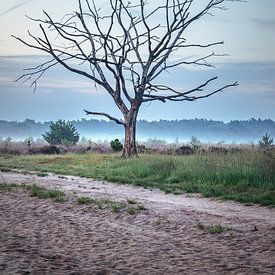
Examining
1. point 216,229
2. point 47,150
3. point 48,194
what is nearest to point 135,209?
point 216,229

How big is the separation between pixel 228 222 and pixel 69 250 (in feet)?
10.4

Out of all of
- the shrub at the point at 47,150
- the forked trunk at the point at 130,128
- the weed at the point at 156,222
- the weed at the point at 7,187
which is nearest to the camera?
the weed at the point at 156,222

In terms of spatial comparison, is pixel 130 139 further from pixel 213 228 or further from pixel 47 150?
pixel 213 228

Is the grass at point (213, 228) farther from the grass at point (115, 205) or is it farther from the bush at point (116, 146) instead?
the bush at point (116, 146)

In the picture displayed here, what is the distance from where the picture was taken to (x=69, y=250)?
686 cm

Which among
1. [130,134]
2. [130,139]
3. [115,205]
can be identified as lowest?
[115,205]

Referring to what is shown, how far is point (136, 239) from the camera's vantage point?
748 centimetres

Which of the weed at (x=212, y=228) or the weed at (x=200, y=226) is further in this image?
the weed at (x=200, y=226)

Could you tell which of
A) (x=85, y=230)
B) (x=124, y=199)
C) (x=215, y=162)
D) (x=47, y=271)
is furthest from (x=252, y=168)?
(x=47, y=271)

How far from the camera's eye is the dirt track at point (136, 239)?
19.5 ft

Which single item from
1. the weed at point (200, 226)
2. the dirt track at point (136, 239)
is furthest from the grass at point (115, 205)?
the weed at point (200, 226)

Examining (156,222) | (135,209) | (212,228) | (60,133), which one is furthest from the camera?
(60,133)

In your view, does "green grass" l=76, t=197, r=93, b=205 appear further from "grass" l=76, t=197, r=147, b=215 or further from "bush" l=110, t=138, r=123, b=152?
"bush" l=110, t=138, r=123, b=152

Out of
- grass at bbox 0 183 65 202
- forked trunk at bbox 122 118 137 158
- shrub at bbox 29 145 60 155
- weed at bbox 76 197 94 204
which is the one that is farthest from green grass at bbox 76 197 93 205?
shrub at bbox 29 145 60 155
